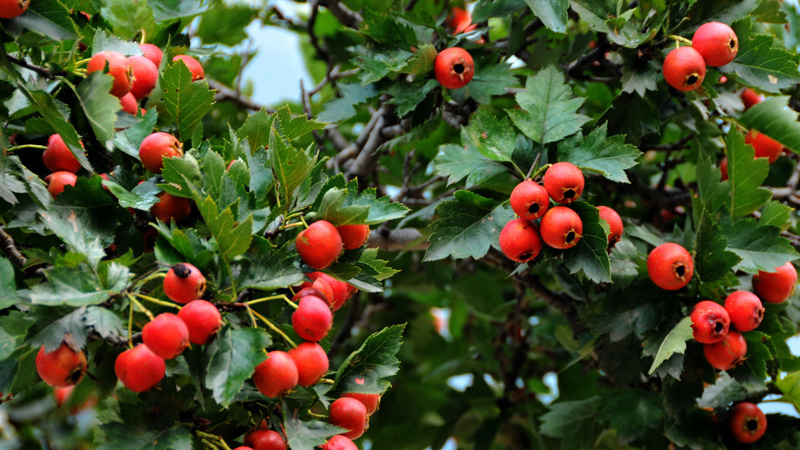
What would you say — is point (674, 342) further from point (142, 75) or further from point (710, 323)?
point (142, 75)

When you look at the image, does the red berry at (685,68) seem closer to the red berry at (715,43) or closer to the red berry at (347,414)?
the red berry at (715,43)

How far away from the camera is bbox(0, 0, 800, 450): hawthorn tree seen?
0.88 metres

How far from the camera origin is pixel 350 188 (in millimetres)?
1049

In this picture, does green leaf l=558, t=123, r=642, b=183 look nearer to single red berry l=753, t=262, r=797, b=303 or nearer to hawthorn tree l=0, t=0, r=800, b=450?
hawthorn tree l=0, t=0, r=800, b=450

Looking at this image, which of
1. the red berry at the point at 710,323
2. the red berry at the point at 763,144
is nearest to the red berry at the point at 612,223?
the red berry at the point at 710,323

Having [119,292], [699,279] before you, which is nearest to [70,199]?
[119,292]

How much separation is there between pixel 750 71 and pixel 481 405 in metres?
1.32

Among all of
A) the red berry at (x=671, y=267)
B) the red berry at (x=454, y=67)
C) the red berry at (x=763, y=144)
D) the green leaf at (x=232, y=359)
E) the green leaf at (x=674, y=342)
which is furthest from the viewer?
the red berry at (x=763, y=144)

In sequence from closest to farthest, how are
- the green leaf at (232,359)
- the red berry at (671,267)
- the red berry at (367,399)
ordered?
the green leaf at (232,359)
the red berry at (367,399)
the red berry at (671,267)

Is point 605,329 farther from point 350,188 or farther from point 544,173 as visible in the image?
point 350,188

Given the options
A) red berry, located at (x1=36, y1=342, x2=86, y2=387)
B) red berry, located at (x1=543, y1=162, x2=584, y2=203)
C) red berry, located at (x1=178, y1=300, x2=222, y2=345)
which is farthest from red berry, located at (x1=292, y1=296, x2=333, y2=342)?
red berry, located at (x1=543, y1=162, x2=584, y2=203)

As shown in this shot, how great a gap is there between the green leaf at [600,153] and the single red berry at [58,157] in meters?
0.86

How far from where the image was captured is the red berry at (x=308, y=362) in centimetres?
89

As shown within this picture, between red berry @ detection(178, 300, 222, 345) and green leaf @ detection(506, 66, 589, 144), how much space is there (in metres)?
0.72
